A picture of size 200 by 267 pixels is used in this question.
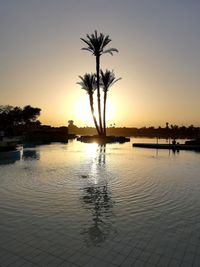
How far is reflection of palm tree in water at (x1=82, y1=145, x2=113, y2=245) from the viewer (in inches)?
185

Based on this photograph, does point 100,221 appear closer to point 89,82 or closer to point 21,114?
point 89,82

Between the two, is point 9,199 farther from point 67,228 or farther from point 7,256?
point 7,256

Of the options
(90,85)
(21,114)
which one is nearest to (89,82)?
(90,85)

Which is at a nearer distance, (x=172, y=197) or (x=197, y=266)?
(x=197, y=266)

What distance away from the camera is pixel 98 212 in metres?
6.10

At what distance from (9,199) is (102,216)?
275 centimetres

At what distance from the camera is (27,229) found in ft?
16.3

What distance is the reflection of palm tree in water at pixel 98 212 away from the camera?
4.70m

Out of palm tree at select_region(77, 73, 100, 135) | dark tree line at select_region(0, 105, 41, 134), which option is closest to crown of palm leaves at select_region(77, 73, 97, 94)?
palm tree at select_region(77, 73, 100, 135)

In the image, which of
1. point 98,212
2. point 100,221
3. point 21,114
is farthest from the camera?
point 21,114

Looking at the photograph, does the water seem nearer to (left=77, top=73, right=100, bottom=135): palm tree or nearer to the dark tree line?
(left=77, top=73, right=100, bottom=135): palm tree

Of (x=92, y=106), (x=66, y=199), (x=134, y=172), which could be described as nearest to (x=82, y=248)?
(x=66, y=199)

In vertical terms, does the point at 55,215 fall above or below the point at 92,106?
below

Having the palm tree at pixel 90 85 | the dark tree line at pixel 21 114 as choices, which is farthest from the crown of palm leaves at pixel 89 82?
the dark tree line at pixel 21 114
